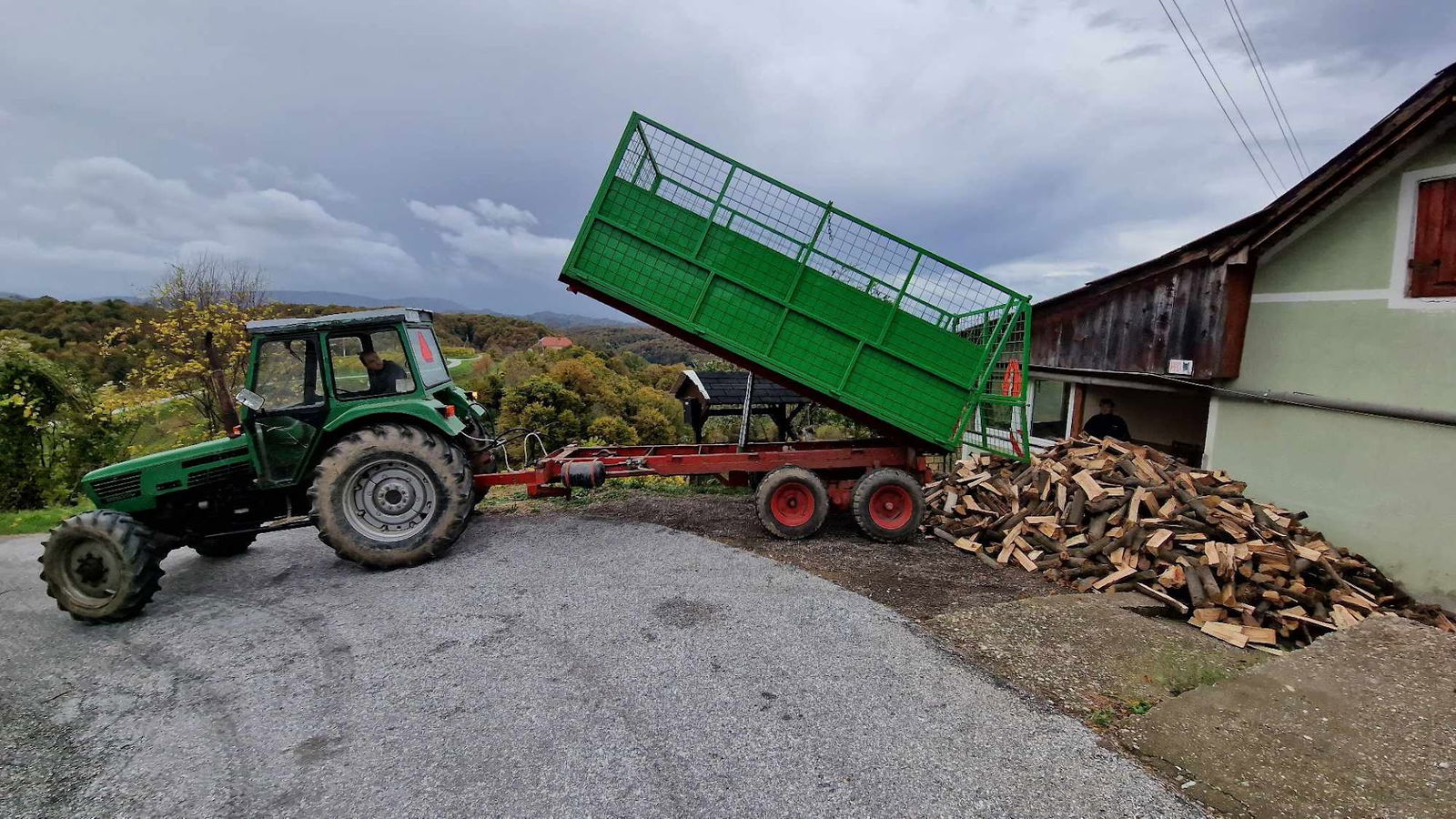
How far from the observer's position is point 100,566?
4.74 metres

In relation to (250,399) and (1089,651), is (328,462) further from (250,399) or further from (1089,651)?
(1089,651)

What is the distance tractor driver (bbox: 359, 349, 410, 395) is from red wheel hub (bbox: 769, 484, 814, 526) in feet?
13.2

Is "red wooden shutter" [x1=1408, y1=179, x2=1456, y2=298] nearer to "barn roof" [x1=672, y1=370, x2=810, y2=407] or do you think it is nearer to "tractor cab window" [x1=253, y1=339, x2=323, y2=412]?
"barn roof" [x1=672, y1=370, x2=810, y2=407]

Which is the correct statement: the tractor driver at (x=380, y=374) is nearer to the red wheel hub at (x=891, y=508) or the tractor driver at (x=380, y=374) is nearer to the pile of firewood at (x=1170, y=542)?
the red wheel hub at (x=891, y=508)

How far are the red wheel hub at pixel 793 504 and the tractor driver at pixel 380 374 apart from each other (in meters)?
4.01

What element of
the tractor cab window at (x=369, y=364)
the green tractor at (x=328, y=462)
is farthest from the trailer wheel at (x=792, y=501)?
the tractor cab window at (x=369, y=364)

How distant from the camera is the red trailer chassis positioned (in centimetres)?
645

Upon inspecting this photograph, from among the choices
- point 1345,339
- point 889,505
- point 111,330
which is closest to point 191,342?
point 111,330

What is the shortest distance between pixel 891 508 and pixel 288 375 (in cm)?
631

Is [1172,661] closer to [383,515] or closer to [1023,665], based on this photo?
[1023,665]

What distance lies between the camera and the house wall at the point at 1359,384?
620 centimetres

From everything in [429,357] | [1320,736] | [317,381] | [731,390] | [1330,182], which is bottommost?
[1320,736]

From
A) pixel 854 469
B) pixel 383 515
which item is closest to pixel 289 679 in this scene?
pixel 383 515

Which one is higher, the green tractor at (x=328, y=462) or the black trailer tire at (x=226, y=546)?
the green tractor at (x=328, y=462)
